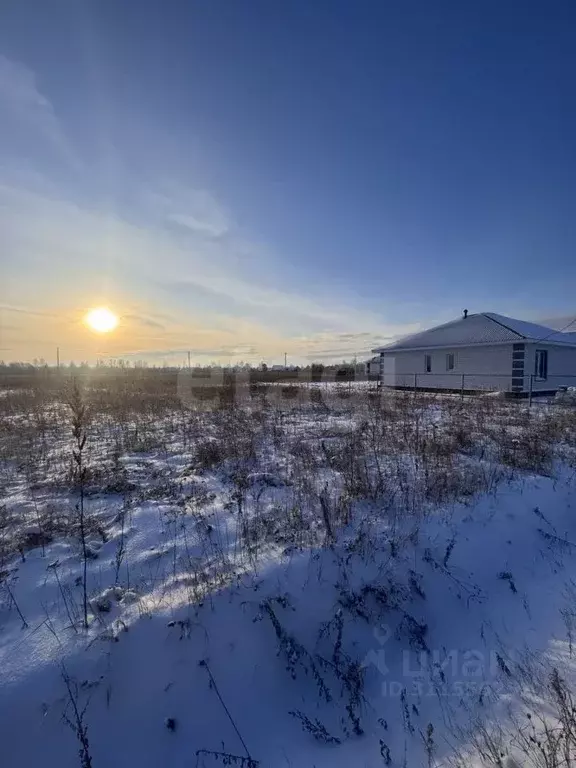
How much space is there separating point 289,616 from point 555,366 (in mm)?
24590

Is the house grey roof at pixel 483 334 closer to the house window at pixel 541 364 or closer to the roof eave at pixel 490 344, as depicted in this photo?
the roof eave at pixel 490 344

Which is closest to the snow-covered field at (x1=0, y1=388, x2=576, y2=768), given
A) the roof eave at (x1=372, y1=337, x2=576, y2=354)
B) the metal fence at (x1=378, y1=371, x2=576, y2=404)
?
the metal fence at (x1=378, y1=371, x2=576, y2=404)

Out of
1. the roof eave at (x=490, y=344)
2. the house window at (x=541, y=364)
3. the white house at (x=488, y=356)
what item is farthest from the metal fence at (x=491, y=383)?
the roof eave at (x=490, y=344)

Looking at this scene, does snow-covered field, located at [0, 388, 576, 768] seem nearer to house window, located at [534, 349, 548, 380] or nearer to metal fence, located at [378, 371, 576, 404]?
metal fence, located at [378, 371, 576, 404]

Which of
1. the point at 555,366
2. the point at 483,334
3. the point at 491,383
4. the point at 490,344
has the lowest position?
the point at 491,383

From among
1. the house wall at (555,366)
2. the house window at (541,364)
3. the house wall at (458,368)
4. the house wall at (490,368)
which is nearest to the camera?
the house wall at (490,368)

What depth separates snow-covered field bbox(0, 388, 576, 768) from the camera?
2.16m

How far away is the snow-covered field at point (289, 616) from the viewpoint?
2.16 metres

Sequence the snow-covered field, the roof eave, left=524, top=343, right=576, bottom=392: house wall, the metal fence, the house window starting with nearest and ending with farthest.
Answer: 1. the snow-covered field
2. the roof eave
3. the metal fence
4. left=524, top=343, right=576, bottom=392: house wall
5. the house window

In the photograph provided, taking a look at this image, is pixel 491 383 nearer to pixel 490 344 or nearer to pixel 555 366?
Answer: pixel 490 344

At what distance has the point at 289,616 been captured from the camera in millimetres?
2848

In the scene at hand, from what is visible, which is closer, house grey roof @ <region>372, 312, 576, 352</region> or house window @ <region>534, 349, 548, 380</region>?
house grey roof @ <region>372, 312, 576, 352</region>

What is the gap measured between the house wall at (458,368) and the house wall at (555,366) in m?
1.18

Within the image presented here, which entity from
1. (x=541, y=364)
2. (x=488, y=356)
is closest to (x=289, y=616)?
(x=488, y=356)
